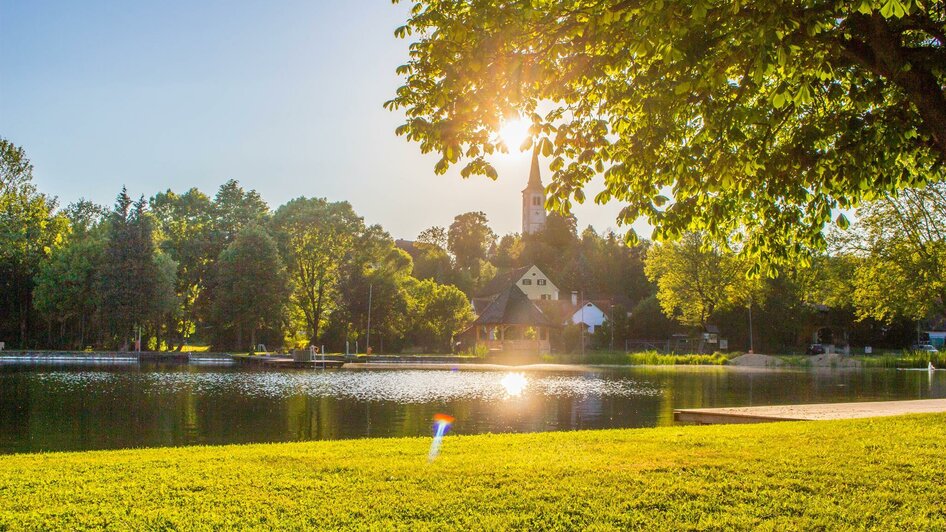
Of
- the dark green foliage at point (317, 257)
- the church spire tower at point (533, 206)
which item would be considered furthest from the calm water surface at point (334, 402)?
the church spire tower at point (533, 206)

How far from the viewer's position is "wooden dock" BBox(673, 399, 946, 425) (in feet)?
46.0

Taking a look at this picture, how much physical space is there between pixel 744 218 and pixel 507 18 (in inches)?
174

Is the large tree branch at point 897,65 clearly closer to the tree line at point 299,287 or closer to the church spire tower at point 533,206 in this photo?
the tree line at point 299,287

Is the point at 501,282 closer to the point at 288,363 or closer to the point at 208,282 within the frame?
the point at 208,282

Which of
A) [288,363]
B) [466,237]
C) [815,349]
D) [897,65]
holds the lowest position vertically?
[288,363]

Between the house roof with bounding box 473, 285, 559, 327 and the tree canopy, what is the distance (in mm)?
52680

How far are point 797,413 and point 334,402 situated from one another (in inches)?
462

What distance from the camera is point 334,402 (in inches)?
816

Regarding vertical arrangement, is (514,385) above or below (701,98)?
below

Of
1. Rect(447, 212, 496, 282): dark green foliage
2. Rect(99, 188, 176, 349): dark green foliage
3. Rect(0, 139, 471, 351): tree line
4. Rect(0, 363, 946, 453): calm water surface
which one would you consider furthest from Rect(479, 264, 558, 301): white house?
Rect(0, 363, 946, 453): calm water surface

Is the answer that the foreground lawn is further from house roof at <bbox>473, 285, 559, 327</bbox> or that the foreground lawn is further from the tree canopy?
house roof at <bbox>473, 285, 559, 327</bbox>

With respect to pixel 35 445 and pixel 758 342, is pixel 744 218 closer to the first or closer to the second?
pixel 35 445

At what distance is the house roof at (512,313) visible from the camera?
61375 millimetres

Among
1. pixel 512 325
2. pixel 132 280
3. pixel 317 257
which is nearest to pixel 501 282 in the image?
pixel 512 325
